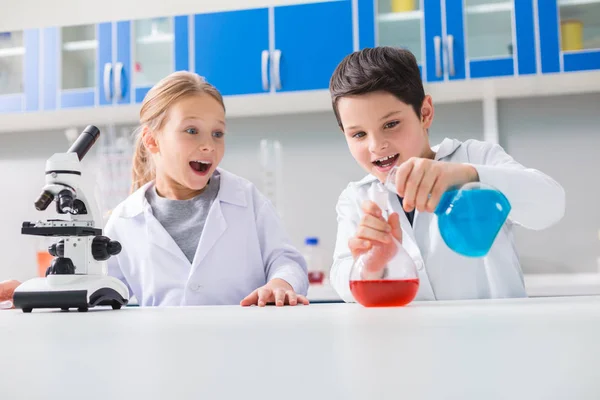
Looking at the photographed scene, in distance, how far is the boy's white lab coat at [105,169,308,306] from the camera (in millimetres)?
1368

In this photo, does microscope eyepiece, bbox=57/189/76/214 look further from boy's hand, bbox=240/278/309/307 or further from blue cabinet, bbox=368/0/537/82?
blue cabinet, bbox=368/0/537/82

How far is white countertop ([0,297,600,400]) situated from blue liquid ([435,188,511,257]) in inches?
5.5

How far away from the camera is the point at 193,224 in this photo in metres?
1.46

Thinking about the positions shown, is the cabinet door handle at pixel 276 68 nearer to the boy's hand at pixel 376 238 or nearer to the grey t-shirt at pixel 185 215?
the grey t-shirt at pixel 185 215

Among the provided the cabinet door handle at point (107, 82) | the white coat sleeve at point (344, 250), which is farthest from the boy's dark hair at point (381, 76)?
the cabinet door handle at point (107, 82)

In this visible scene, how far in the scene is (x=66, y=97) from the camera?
9.55ft

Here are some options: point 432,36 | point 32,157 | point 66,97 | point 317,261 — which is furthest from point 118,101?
point 432,36

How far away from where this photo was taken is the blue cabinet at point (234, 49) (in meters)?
2.72

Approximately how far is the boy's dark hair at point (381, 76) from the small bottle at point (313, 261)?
4.98ft

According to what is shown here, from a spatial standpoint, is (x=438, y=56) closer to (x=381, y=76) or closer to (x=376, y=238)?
(x=381, y=76)

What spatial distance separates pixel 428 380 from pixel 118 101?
8.90ft

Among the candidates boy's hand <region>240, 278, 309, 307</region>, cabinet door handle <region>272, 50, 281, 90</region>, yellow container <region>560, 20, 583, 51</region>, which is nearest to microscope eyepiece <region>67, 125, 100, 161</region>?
boy's hand <region>240, 278, 309, 307</region>

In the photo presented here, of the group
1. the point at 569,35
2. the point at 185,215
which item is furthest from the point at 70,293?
the point at 569,35

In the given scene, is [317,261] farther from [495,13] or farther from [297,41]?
[495,13]
